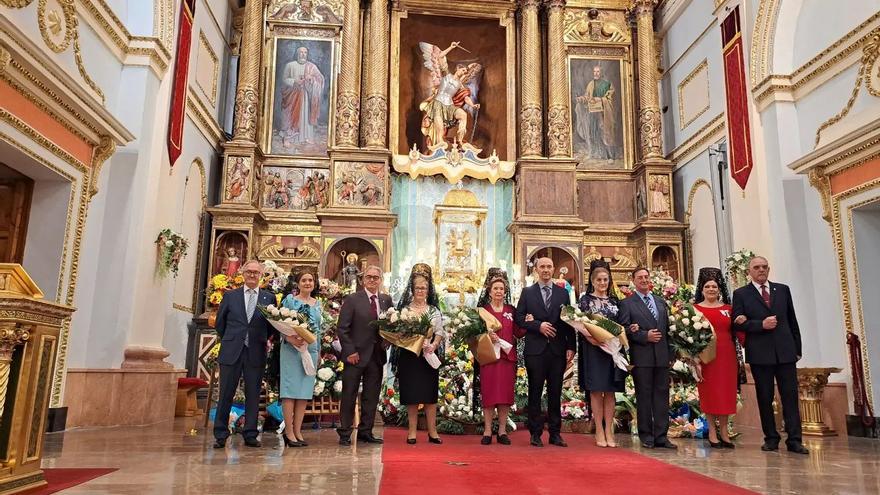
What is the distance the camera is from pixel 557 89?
13.1 m

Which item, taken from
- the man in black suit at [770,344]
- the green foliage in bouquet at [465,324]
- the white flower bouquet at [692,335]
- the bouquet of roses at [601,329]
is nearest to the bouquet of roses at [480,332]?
the green foliage in bouquet at [465,324]

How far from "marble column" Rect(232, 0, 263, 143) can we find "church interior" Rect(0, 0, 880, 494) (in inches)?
2.5

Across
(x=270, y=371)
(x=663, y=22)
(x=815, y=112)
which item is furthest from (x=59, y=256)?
(x=663, y=22)

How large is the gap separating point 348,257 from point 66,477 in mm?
8293

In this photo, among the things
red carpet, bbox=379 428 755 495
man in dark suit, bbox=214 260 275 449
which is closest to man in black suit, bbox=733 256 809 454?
red carpet, bbox=379 428 755 495

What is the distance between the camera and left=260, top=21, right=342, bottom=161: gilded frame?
12.7m

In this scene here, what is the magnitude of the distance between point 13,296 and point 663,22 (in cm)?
1358

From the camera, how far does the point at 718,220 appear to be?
35.3ft

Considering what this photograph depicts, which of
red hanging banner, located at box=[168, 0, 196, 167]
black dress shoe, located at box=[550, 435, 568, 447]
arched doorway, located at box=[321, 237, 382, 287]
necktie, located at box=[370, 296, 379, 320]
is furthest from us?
arched doorway, located at box=[321, 237, 382, 287]

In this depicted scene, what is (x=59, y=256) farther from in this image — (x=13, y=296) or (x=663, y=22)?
(x=663, y=22)

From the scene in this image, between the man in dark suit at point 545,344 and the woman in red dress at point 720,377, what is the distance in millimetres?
1168

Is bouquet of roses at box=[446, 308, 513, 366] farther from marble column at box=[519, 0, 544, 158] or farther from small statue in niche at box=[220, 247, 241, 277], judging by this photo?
marble column at box=[519, 0, 544, 158]

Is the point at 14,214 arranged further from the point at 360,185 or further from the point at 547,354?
the point at 360,185

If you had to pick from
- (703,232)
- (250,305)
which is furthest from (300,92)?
(250,305)
